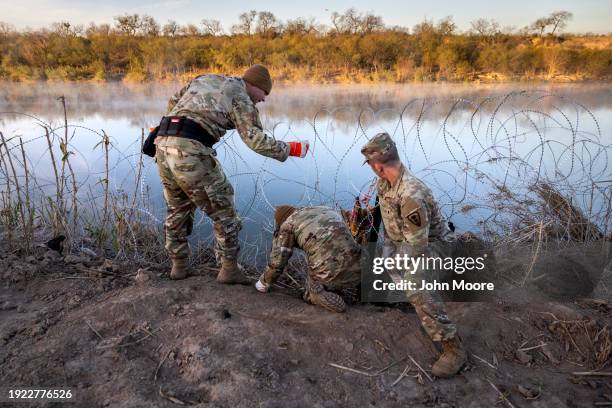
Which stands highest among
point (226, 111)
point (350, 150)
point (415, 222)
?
point (226, 111)

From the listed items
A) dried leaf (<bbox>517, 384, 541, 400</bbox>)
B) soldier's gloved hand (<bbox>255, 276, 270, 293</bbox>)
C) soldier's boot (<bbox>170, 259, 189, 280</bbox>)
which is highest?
soldier's boot (<bbox>170, 259, 189, 280</bbox>)

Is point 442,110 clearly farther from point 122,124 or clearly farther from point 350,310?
point 350,310

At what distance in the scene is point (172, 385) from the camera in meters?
1.98

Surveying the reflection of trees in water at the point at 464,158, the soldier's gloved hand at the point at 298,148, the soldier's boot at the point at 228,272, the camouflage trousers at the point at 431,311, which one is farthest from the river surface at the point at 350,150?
the camouflage trousers at the point at 431,311

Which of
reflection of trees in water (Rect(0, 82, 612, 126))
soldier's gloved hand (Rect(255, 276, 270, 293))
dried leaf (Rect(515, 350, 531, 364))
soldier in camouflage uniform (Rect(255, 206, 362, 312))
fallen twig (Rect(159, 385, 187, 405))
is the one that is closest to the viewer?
fallen twig (Rect(159, 385, 187, 405))

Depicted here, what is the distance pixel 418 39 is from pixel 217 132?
80.6ft

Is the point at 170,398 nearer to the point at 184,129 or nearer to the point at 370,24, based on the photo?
the point at 184,129

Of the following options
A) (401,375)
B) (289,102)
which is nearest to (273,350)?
(401,375)

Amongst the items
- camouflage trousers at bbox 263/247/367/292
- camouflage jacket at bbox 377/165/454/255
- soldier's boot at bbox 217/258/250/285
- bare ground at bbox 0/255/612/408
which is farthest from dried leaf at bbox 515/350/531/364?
soldier's boot at bbox 217/258/250/285

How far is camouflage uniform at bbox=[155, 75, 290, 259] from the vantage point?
9.00 ft

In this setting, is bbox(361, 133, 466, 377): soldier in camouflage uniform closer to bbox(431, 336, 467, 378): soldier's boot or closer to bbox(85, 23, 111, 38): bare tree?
bbox(431, 336, 467, 378): soldier's boot

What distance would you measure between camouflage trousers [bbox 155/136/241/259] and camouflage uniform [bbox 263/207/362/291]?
14.9 inches

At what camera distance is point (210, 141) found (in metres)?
2.86

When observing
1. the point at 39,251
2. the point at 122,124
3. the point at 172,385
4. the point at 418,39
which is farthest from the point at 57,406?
the point at 418,39
